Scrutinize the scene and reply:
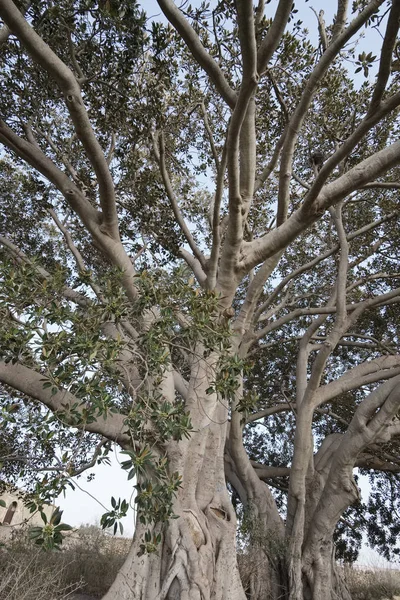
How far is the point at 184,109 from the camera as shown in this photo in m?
7.09

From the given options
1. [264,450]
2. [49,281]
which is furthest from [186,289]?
[264,450]

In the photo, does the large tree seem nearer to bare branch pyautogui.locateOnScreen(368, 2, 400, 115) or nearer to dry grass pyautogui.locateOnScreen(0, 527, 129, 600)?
bare branch pyautogui.locateOnScreen(368, 2, 400, 115)

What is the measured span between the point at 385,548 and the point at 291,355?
20.1ft

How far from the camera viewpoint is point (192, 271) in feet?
23.8

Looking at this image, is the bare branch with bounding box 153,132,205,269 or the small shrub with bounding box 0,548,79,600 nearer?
the small shrub with bounding box 0,548,79,600

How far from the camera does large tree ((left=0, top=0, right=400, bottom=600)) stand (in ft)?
9.74

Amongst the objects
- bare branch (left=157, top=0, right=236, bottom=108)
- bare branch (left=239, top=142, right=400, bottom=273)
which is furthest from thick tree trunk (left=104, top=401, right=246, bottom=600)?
bare branch (left=157, top=0, right=236, bottom=108)

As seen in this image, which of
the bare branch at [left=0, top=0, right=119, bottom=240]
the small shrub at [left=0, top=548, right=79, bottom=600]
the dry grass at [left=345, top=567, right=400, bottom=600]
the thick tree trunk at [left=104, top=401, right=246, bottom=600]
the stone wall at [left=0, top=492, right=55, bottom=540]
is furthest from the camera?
the dry grass at [left=345, top=567, right=400, bottom=600]

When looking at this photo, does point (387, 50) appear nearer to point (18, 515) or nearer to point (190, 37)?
point (190, 37)

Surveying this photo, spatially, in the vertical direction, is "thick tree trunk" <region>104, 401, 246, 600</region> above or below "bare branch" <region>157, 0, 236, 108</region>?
below

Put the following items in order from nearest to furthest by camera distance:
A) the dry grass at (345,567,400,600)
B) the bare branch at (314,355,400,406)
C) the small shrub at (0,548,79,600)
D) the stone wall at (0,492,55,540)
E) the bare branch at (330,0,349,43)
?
1. the stone wall at (0,492,55,540)
2. the small shrub at (0,548,79,600)
3. the bare branch at (330,0,349,43)
4. the bare branch at (314,355,400,406)
5. the dry grass at (345,567,400,600)

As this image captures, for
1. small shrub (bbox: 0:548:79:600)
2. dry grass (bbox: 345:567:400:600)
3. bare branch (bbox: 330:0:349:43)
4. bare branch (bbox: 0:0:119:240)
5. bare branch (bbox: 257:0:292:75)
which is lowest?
small shrub (bbox: 0:548:79:600)

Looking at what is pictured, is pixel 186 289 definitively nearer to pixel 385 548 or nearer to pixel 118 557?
pixel 118 557

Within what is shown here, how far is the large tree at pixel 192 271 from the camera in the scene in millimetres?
2969
